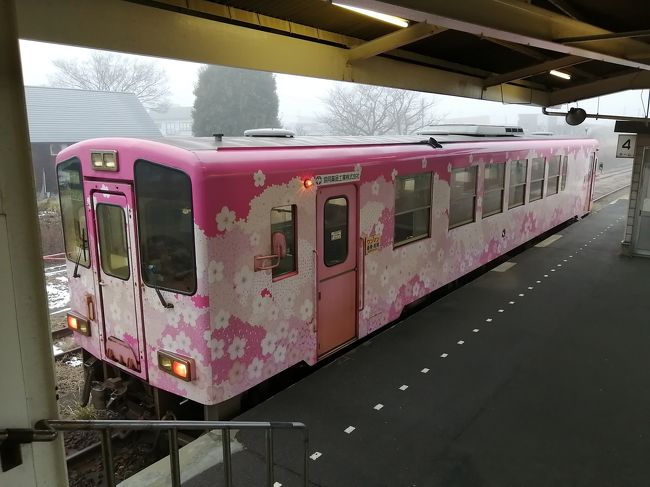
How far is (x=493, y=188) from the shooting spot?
9.06 metres

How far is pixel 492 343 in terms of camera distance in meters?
6.28

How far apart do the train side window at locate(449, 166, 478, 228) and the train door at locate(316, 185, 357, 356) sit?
263 cm

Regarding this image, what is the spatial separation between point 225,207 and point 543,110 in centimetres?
1009

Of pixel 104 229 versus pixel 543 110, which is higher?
pixel 543 110

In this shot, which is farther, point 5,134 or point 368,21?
point 368,21

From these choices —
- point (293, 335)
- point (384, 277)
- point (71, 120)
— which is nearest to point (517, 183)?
point (384, 277)

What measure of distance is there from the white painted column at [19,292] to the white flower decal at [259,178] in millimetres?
2748

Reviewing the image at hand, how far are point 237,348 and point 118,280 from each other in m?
1.31

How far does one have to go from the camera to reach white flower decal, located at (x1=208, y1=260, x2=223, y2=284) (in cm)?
409

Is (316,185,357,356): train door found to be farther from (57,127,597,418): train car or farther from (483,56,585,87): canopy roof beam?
(483,56,585,87): canopy roof beam

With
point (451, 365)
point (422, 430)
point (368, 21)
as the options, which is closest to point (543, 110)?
point (368, 21)

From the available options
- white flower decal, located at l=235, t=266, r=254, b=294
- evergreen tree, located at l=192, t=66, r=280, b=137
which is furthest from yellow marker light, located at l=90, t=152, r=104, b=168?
evergreen tree, located at l=192, t=66, r=280, b=137

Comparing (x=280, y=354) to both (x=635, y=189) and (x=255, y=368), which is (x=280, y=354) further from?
(x=635, y=189)

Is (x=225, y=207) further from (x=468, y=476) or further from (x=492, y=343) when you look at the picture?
(x=492, y=343)
